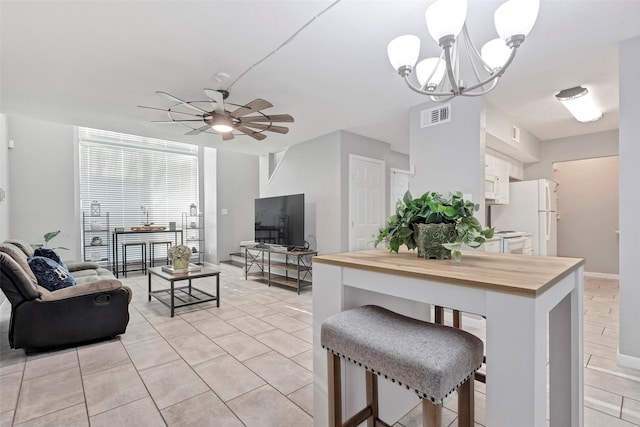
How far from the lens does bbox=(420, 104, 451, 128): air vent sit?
10.8 feet

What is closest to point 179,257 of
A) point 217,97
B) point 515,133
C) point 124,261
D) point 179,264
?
point 179,264

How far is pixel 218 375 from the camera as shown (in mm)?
2105

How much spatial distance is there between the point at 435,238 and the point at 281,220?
393 centimetres

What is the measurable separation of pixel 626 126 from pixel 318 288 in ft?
8.75

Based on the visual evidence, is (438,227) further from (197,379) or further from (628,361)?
(628,361)

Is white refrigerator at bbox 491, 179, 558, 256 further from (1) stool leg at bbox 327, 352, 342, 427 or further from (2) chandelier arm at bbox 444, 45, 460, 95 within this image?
(1) stool leg at bbox 327, 352, 342, 427

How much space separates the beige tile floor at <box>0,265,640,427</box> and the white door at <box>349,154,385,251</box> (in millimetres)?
2069

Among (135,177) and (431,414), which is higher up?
(135,177)

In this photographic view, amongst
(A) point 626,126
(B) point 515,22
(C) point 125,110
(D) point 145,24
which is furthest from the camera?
(C) point 125,110

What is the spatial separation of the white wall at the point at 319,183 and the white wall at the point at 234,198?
167 cm

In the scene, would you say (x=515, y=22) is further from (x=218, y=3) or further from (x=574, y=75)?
(x=574, y=75)

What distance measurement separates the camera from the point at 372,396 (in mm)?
1400

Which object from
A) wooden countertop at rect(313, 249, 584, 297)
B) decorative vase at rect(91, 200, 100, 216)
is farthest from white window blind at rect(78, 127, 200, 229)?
wooden countertop at rect(313, 249, 584, 297)

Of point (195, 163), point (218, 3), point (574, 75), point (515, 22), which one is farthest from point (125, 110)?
point (574, 75)
